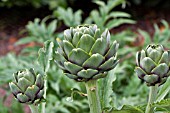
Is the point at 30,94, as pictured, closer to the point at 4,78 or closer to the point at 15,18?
the point at 4,78

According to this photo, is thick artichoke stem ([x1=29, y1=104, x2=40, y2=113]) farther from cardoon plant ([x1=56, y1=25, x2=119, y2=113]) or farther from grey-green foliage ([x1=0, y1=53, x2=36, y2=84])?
→ grey-green foliage ([x1=0, y1=53, x2=36, y2=84])

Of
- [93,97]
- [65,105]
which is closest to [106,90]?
[93,97]

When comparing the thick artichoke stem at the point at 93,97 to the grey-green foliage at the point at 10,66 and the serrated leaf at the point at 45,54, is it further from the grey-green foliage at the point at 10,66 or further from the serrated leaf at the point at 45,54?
the grey-green foliage at the point at 10,66

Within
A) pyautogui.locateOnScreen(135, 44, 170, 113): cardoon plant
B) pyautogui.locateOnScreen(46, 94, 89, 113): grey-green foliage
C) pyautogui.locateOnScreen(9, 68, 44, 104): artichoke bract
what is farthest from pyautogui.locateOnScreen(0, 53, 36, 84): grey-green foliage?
pyautogui.locateOnScreen(135, 44, 170, 113): cardoon plant

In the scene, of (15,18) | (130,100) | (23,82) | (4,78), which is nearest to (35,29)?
(4,78)

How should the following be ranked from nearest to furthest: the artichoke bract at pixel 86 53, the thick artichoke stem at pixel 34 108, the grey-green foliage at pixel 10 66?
the artichoke bract at pixel 86 53 < the thick artichoke stem at pixel 34 108 < the grey-green foliage at pixel 10 66

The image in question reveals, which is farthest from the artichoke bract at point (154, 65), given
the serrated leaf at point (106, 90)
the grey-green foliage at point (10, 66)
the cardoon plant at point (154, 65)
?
the grey-green foliage at point (10, 66)
